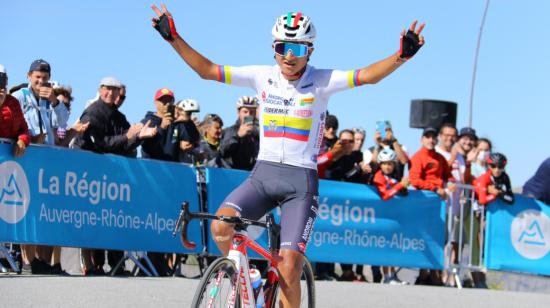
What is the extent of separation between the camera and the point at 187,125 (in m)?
13.9

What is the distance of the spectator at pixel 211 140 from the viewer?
14.5m

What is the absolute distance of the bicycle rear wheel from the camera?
665 cm

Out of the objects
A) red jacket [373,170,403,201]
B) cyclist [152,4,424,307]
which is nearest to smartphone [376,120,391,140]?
red jacket [373,170,403,201]

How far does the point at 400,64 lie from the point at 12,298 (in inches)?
160

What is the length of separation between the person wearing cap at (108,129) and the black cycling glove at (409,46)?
19.2 ft

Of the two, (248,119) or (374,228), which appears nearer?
(248,119)

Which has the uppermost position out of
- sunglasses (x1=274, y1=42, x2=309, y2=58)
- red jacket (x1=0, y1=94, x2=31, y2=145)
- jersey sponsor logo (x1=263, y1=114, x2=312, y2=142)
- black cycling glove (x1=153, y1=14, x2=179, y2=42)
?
black cycling glove (x1=153, y1=14, x2=179, y2=42)

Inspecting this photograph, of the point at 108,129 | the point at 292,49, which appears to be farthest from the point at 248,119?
the point at 292,49

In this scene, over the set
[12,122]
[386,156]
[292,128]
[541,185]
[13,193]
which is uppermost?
[292,128]

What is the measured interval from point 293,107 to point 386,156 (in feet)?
25.8

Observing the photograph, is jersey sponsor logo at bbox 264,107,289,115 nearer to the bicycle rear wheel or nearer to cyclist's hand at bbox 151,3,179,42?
cyclist's hand at bbox 151,3,179,42

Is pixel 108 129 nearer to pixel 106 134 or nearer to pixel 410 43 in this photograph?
pixel 106 134

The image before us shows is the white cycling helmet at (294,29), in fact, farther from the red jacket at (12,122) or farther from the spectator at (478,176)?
the spectator at (478,176)

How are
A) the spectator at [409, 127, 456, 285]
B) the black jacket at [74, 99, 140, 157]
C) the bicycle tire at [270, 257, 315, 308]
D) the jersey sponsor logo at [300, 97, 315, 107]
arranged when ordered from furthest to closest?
the spectator at [409, 127, 456, 285] < the black jacket at [74, 99, 140, 157] < the bicycle tire at [270, 257, 315, 308] < the jersey sponsor logo at [300, 97, 315, 107]
